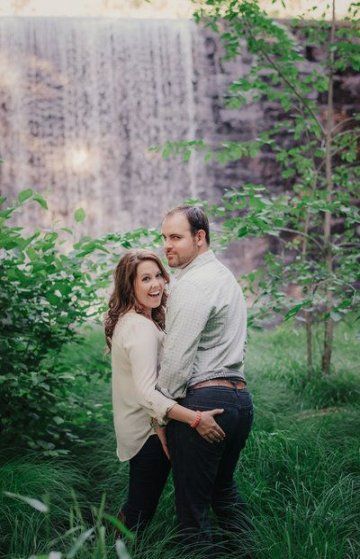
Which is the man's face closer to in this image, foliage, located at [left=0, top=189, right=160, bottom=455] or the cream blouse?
the cream blouse

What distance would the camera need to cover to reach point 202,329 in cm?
212

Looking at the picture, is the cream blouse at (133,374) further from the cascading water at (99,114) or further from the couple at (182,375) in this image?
the cascading water at (99,114)

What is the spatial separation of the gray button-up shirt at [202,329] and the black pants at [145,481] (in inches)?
13.9

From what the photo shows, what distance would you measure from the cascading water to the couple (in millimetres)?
8484

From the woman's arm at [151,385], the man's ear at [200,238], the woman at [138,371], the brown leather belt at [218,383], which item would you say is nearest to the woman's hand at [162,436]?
the woman at [138,371]

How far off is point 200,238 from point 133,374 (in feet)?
1.99

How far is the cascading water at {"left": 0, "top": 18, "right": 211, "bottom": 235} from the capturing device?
10492 mm

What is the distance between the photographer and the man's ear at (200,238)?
7.67ft

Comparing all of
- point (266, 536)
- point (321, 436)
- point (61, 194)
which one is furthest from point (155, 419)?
point (61, 194)

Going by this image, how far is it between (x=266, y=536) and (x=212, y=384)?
0.84 m

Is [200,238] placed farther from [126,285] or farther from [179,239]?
[126,285]

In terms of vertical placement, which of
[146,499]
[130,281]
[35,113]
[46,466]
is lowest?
[46,466]

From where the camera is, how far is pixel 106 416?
4465 mm

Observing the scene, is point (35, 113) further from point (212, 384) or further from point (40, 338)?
point (212, 384)
